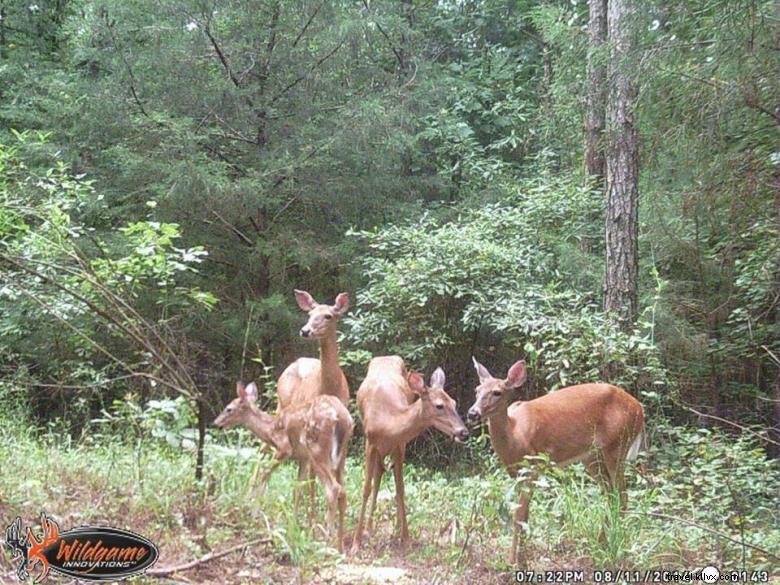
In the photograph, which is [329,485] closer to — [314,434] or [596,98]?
[314,434]

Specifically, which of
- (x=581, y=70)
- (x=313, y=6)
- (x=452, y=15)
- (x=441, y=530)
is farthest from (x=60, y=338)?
(x=452, y=15)

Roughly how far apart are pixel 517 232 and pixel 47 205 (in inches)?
230

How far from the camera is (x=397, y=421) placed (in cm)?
529

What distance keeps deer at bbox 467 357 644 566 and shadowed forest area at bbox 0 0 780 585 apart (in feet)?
0.15

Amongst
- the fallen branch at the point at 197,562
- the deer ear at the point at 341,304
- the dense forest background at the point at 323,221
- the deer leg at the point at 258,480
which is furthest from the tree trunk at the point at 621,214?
the fallen branch at the point at 197,562

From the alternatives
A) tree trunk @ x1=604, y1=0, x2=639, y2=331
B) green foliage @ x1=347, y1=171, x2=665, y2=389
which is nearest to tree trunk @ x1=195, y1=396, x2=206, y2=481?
green foliage @ x1=347, y1=171, x2=665, y2=389

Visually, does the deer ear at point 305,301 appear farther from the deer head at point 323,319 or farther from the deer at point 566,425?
the deer at point 566,425

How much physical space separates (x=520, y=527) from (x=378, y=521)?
A: 4.50 feet

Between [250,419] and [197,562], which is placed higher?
[250,419]

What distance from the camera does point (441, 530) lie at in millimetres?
5168

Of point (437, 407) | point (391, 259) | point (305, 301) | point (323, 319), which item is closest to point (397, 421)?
point (437, 407)

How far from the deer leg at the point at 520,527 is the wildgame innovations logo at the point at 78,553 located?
1.91 m

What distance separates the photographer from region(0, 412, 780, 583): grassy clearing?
391 centimetres

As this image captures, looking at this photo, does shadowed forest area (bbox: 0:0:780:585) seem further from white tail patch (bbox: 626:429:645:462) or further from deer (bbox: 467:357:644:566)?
white tail patch (bbox: 626:429:645:462)
